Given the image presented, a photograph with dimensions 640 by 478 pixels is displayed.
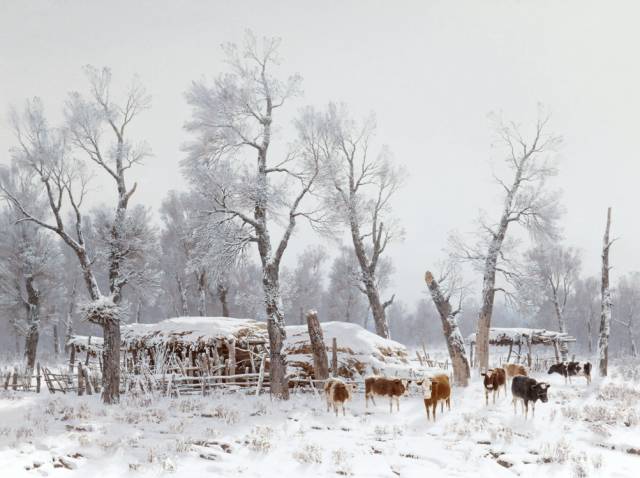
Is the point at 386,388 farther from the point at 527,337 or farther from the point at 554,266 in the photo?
the point at 554,266

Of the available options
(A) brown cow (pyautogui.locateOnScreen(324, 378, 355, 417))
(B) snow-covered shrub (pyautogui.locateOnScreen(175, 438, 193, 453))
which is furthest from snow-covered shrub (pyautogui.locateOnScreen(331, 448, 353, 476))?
(A) brown cow (pyautogui.locateOnScreen(324, 378, 355, 417))

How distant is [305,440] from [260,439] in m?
0.90

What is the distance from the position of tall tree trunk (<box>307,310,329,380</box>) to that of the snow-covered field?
1.82 m

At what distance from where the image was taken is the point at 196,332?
63.8 feet

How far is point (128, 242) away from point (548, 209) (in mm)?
16573

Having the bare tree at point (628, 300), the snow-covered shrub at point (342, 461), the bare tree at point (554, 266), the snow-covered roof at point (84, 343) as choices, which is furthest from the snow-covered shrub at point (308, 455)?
the bare tree at point (628, 300)

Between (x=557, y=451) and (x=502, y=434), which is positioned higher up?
(x=557, y=451)

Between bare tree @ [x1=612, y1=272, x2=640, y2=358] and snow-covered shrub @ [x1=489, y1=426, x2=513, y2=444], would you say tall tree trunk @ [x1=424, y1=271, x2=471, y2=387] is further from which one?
bare tree @ [x1=612, y1=272, x2=640, y2=358]

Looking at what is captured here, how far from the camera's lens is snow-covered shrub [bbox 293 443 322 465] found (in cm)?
801

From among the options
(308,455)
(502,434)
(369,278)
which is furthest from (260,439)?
(369,278)

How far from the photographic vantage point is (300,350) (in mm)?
18859

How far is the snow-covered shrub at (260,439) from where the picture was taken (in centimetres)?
A: 862

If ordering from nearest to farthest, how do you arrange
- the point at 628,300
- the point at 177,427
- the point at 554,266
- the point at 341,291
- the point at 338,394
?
the point at 177,427 → the point at 338,394 → the point at 554,266 → the point at 341,291 → the point at 628,300

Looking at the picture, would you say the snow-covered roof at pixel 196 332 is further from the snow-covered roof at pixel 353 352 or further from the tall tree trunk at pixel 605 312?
the tall tree trunk at pixel 605 312
